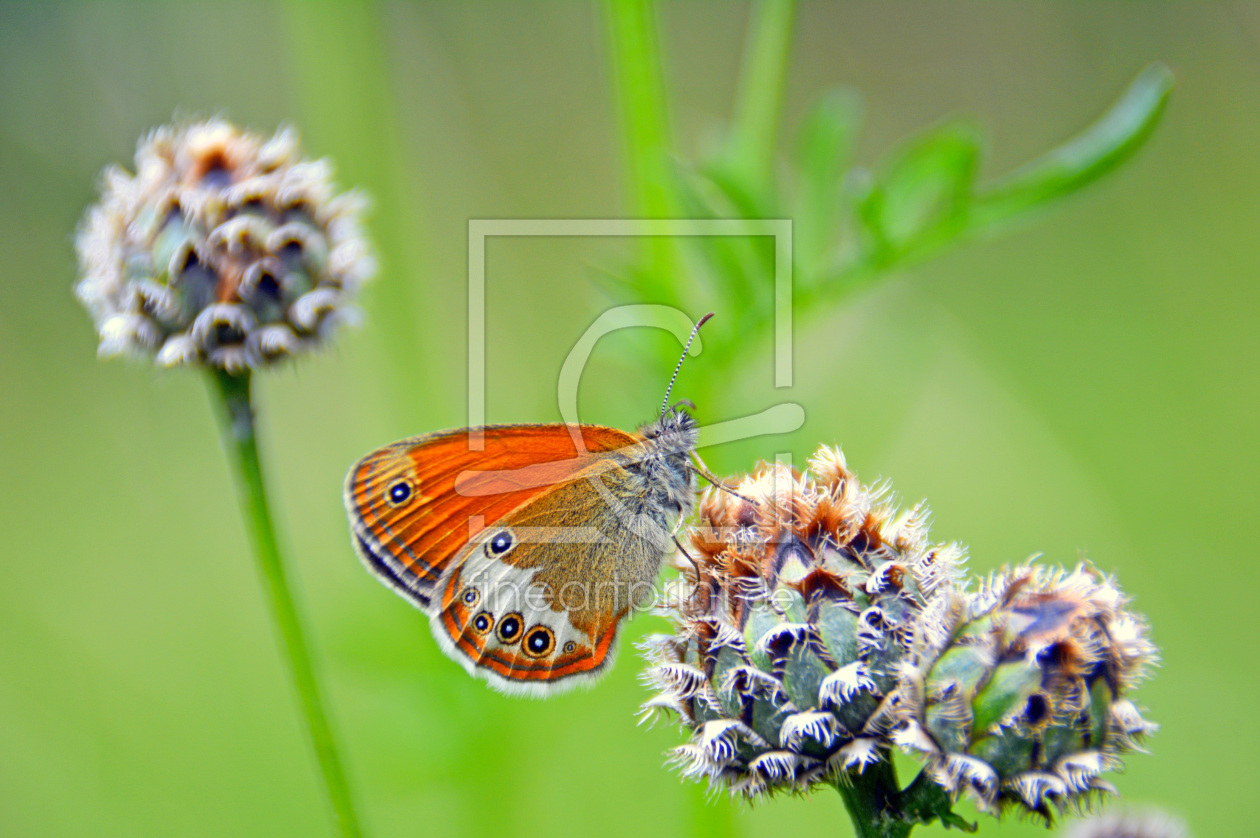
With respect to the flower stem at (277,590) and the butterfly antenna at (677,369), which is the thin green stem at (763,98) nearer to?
the butterfly antenna at (677,369)

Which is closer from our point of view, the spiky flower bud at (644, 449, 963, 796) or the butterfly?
the spiky flower bud at (644, 449, 963, 796)

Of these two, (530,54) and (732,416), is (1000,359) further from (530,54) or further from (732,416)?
(530,54)

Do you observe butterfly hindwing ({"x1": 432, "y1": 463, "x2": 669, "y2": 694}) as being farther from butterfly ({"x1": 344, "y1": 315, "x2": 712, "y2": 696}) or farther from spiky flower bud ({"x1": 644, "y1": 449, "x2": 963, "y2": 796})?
spiky flower bud ({"x1": 644, "y1": 449, "x2": 963, "y2": 796})

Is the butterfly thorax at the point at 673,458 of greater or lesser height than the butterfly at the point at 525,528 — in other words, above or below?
above

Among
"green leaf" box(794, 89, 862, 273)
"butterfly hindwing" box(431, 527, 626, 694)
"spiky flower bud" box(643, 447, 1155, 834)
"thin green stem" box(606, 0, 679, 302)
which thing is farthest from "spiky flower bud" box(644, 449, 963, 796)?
"thin green stem" box(606, 0, 679, 302)

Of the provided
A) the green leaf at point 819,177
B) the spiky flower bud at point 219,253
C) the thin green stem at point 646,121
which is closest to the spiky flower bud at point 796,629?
the green leaf at point 819,177

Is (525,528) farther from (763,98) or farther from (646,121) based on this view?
(763,98)

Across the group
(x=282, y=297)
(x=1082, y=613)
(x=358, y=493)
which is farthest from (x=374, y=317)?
(x=1082, y=613)
